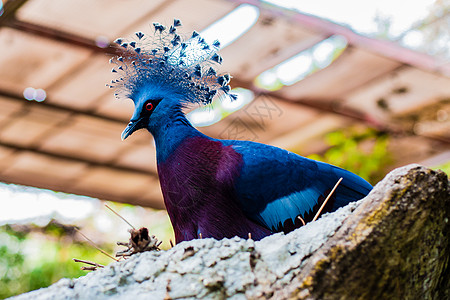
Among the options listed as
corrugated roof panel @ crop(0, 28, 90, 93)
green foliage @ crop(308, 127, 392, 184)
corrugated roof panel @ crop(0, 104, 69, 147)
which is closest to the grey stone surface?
corrugated roof panel @ crop(0, 28, 90, 93)

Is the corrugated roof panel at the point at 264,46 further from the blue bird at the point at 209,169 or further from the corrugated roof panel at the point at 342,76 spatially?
the blue bird at the point at 209,169

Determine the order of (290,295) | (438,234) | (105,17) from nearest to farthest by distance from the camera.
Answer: (290,295) → (438,234) → (105,17)

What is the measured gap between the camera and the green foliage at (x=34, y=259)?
6.28 m

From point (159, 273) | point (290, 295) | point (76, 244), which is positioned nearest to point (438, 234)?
point (290, 295)

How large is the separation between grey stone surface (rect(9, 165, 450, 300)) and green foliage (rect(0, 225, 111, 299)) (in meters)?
4.79

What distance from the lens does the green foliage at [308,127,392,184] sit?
568 cm

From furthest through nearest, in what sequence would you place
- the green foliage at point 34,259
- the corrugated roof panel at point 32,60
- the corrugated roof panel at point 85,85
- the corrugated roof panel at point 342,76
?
the green foliage at point 34,259
the corrugated roof panel at point 342,76
the corrugated roof panel at point 85,85
the corrugated roof panel at point 32,60

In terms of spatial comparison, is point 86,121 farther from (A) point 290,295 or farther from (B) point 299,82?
(A) point 290,295

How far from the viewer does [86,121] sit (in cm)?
527

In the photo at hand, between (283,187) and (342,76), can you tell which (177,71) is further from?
(342,76)

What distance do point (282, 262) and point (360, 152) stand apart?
4172mm

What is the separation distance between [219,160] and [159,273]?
73 cm

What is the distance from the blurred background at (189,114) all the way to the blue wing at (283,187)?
22.9 inches

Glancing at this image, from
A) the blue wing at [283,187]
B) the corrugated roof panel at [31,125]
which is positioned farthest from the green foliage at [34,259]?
the blue wing at [283,187]
